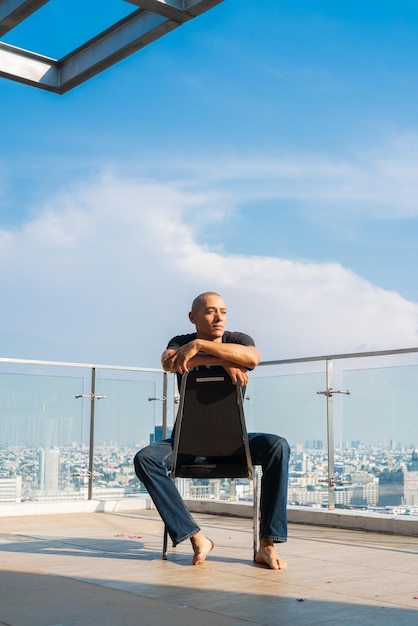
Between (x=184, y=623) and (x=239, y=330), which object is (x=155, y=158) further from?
(x=184, y=623)

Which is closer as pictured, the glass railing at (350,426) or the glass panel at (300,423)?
the glass railing at (350,426)

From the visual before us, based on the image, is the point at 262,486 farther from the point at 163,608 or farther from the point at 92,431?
the point at 92,431

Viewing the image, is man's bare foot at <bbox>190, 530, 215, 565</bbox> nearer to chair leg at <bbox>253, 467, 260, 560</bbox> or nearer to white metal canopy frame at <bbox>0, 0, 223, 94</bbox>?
chair leg at <bbox>253, 467, 260, 560</bbox>

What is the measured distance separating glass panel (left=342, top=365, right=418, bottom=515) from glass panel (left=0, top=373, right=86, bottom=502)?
2.16 metres

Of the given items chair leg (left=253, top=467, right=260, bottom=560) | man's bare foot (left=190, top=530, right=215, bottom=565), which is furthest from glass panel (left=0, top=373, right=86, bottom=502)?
chair leg (left=253, top=467, right=260, bottom=560)

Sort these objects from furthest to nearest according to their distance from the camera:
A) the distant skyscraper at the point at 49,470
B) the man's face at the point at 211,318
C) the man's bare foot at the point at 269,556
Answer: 1. the distant skyscraper at the point at 49,470
2. the man's face at the point at 211,318
3. the man's bare foot at the point at 269,556

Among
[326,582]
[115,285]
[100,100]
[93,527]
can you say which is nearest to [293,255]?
[115,285]

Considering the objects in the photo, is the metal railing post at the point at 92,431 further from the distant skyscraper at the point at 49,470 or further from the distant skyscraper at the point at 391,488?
the distant skyscraper at the point at 391,488

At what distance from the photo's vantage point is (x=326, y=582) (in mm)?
3215

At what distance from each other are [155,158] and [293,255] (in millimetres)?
8624

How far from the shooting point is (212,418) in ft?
12.0

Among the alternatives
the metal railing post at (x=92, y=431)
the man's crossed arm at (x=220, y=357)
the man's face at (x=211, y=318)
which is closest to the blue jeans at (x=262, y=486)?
the man's crossed arm at (x=220, y=357)

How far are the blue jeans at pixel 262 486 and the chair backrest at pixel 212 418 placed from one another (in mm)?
83

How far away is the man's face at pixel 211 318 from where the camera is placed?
12.5 ft
